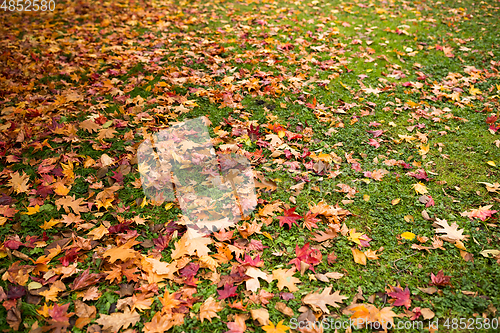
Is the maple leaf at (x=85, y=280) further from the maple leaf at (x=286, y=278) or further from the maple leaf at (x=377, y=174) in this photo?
the maple leaf at (x=377, y=174)

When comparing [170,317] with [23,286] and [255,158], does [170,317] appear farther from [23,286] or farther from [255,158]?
[255,158]

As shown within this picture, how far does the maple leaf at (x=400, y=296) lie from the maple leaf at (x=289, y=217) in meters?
0.98

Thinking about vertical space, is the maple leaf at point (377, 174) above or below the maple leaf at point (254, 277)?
above

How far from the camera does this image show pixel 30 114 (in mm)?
3865

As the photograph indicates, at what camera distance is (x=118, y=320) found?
2152mm

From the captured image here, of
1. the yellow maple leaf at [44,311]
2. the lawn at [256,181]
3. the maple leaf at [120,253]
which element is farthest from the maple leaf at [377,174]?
the yellow maple leaf at [44,311]

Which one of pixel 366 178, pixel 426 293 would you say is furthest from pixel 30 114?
pixel 426 293

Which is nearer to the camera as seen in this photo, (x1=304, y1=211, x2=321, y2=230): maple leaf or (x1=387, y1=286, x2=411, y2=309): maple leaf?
(x1=387, y1=286, x2=411, y2=309): maple leaf

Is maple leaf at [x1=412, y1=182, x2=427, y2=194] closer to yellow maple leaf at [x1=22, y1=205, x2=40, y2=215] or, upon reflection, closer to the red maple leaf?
the red maple leaf

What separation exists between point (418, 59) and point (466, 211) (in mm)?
3468

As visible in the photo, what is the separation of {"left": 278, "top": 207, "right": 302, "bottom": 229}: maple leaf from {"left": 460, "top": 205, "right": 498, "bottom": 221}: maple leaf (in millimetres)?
1665

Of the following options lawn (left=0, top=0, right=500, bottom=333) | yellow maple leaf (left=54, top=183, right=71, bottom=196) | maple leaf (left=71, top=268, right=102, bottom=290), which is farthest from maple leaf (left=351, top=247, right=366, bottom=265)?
yellow maple leaf (left=54, top=183, right=71, bottom=196)

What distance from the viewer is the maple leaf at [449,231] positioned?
2.71m

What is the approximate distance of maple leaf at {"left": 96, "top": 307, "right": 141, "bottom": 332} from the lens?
2.12 m
